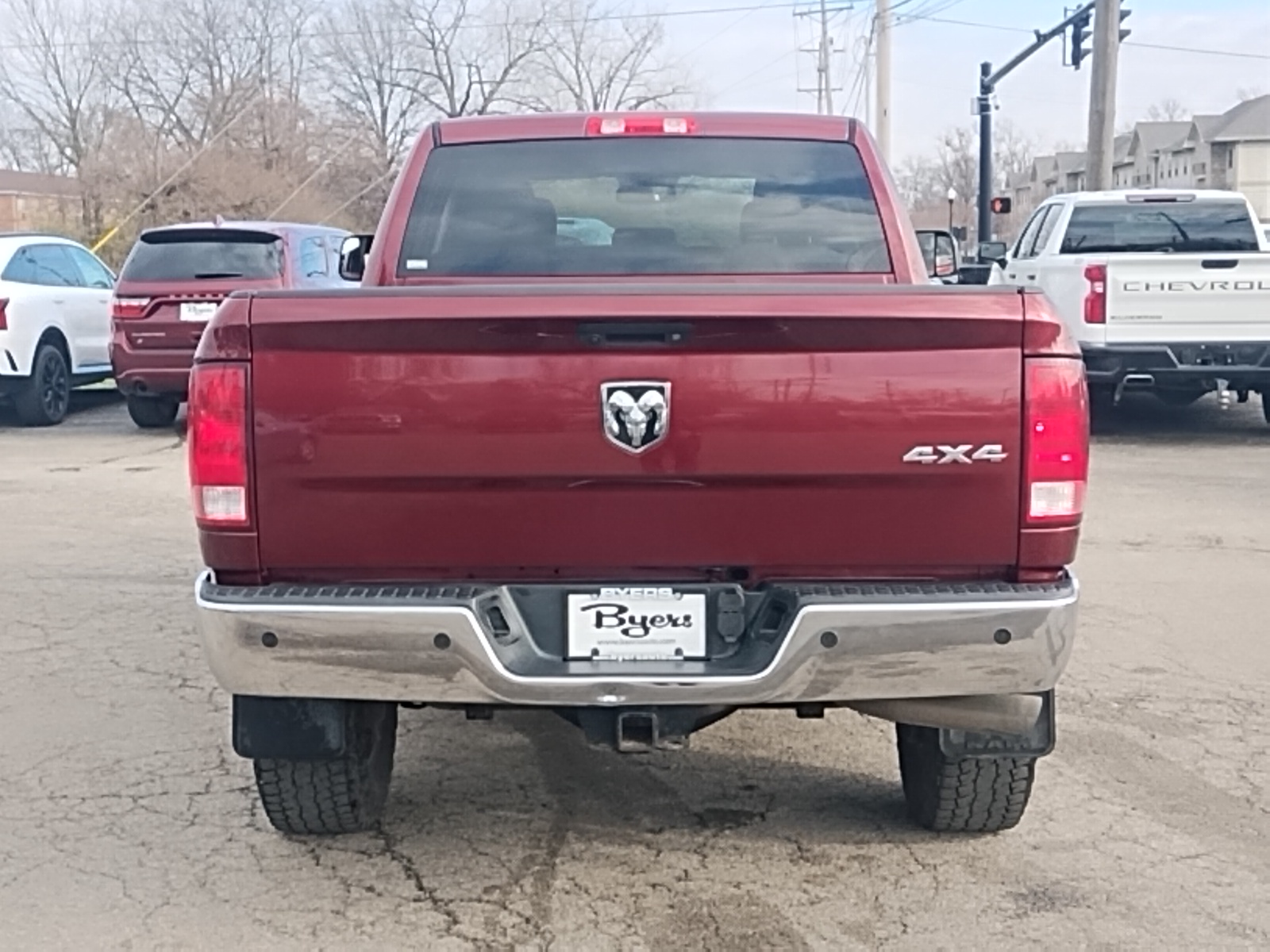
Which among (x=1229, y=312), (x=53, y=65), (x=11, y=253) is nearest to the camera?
(x=1229, y=312)

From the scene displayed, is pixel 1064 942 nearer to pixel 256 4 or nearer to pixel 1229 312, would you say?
pixel 1229 312

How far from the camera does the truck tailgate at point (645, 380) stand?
10.8 ft

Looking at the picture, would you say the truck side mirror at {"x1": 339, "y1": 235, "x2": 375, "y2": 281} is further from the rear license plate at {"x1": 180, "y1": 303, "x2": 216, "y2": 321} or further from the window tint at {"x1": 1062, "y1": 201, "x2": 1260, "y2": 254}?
the window tint at {"x1": 1062, "y1": 201, "x2": 1260, "y2": 254}

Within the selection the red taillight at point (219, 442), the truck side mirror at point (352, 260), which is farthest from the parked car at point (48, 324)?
the red taillight at point (219, 442)

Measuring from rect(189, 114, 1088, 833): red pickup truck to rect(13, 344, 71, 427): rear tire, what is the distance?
10880mm

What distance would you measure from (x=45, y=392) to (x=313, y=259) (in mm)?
2743

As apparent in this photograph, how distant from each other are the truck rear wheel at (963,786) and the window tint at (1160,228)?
986 centimetres

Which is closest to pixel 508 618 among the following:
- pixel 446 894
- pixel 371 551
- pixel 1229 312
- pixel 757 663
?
pixel 371 551

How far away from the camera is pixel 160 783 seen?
4.69m

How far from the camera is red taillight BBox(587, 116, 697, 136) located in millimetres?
4941

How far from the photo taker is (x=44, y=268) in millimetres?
13773

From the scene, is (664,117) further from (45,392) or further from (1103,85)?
(1103,85)

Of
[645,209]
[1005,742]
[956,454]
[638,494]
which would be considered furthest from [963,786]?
[645,209]

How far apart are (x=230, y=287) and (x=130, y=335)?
897mm
